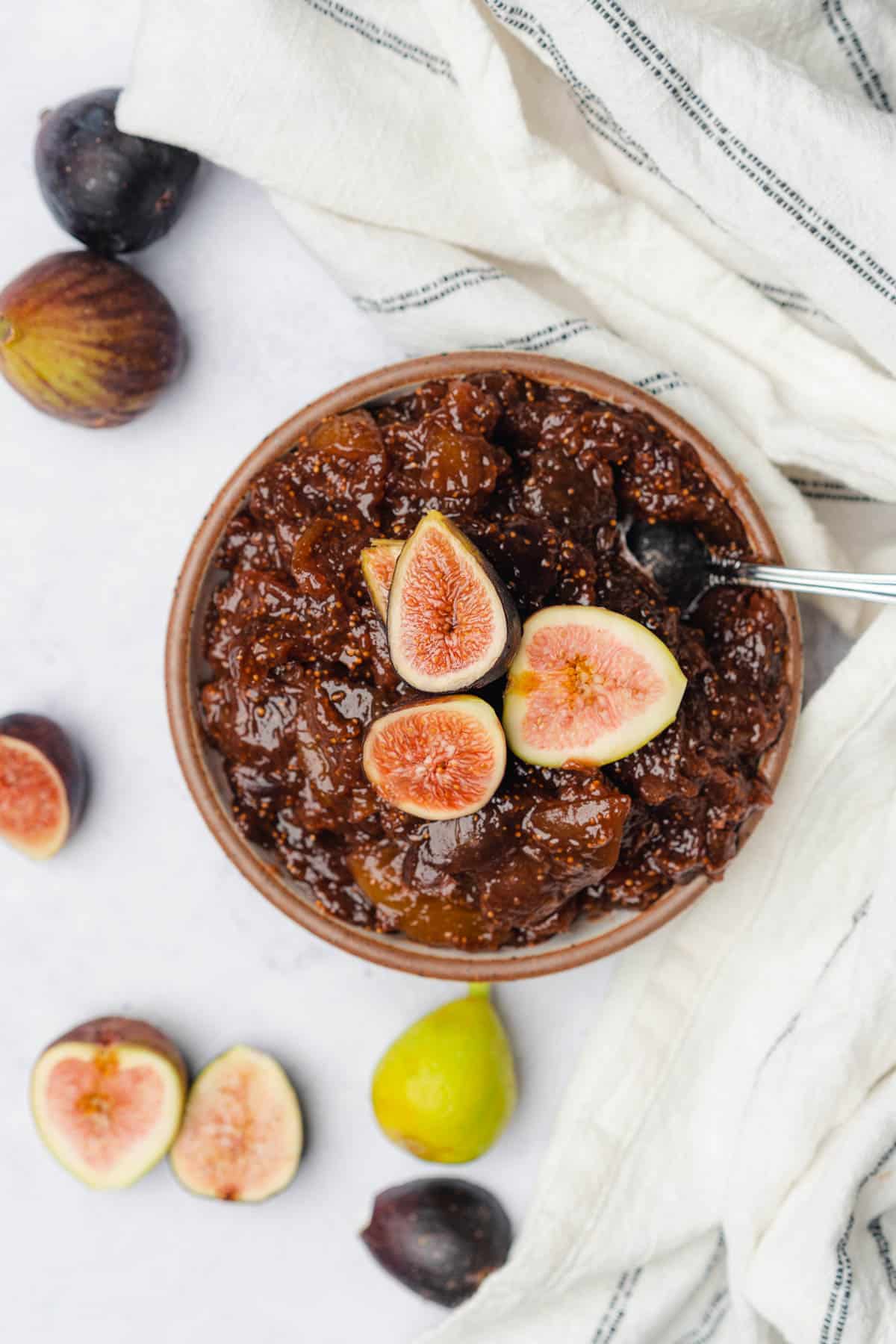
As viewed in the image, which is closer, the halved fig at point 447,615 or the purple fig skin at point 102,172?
the halved fig at point 447,615

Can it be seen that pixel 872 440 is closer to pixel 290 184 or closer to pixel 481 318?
pixel 481 318

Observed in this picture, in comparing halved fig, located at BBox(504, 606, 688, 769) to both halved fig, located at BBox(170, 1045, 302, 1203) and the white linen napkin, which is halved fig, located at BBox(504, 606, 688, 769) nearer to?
the white linen napkin

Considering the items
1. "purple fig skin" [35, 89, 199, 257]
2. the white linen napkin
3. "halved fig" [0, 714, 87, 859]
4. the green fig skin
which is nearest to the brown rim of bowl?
the white linen napkin

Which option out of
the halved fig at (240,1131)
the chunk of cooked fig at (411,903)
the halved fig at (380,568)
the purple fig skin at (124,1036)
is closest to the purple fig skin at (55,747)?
the purple fig skin at (124,1036)

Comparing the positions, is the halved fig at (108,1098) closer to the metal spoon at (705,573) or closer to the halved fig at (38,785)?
the halved fig at (38,785)

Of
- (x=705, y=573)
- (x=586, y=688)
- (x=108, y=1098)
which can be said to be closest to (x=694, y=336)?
(x=705, y=573)

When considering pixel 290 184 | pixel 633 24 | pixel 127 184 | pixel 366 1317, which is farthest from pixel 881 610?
pixel 366 1317
